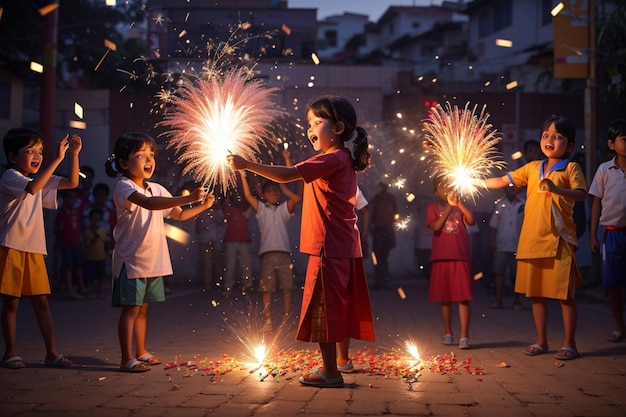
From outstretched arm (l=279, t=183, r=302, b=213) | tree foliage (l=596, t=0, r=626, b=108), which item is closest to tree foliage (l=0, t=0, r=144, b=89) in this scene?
outstretched arm (l=279, t=183, r=302, b=213)

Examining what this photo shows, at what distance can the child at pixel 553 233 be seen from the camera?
21.8 ft

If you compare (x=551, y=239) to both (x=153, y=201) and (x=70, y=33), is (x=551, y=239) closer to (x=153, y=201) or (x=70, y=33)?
(x=153, y=201)

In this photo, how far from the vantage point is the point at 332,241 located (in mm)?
5414

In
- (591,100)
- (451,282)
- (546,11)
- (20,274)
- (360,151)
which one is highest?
(546,11)

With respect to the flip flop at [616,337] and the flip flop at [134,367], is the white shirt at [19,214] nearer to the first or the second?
the flip flop at [134,367]

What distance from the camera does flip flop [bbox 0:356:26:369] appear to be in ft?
19.4

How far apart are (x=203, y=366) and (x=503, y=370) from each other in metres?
2.25

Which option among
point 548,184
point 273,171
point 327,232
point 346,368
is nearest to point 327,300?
point 327,232

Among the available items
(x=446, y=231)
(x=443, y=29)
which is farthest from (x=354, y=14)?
(x=446, y=231)

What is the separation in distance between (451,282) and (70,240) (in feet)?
22.3

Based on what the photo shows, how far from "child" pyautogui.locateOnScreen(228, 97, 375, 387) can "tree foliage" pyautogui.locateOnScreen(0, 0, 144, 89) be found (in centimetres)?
1158

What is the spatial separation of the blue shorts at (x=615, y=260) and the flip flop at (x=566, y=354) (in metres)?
1.30

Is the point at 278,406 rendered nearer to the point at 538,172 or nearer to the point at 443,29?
the point at 538,172

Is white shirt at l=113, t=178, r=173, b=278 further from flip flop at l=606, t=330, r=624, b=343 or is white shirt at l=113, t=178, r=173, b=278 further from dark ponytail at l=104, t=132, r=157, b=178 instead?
flip flop at l=606, t=330, r=624, b=343
